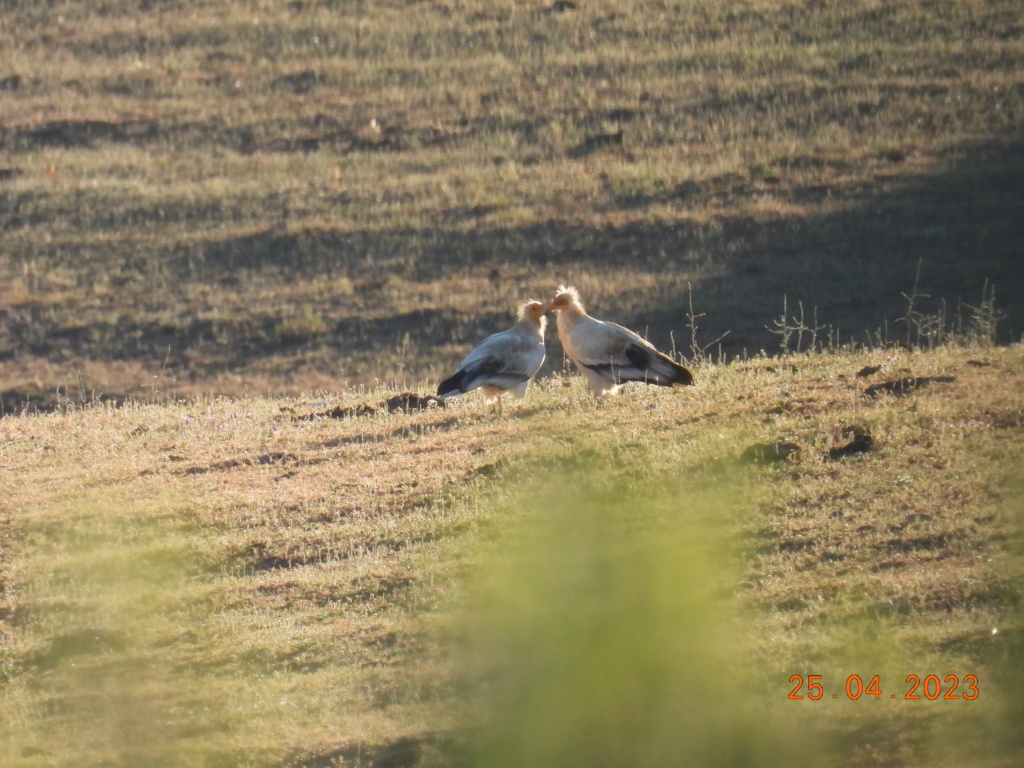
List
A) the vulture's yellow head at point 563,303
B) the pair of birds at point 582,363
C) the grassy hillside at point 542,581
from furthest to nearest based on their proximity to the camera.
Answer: the vulture's yellow head at point 563,303
the pair of birds at point 582,363
the grassy hillside at point 542,581

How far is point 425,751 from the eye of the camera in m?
5.53

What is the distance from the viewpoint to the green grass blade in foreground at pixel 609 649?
12.8 feet

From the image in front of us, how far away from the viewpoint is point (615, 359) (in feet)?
38.4

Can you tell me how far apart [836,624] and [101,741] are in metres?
3.39

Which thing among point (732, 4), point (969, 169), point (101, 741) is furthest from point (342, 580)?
point (732, 4)

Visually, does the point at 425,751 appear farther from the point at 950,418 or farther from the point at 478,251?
the point at 478,251

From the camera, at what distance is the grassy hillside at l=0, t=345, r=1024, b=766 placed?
430 cm
